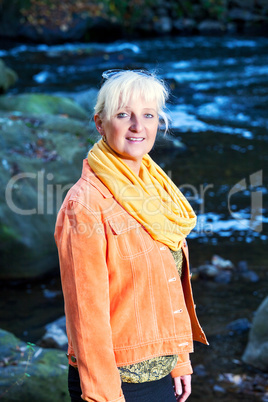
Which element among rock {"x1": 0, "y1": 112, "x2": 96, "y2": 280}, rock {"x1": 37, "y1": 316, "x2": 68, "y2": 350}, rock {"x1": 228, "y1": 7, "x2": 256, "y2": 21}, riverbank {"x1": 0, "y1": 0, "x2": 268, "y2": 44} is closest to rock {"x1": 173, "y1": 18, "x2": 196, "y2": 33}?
riverbank {"x1": 0, "y1": 0, "x2": 268, "y2": 44}

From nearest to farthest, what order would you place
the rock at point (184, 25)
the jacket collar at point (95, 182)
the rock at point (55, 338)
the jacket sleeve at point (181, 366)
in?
1. the jacket collar at point (95, 182)
2. the jacket sleeve at point (181, 366)
3. the rock at point (55, 338)
4. the rock at point (184, 25)

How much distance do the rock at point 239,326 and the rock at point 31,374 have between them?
5.33ft

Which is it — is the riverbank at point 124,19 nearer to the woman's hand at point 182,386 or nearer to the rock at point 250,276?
the rock at point 250,276

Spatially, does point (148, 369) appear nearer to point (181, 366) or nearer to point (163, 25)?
point (181, 366)

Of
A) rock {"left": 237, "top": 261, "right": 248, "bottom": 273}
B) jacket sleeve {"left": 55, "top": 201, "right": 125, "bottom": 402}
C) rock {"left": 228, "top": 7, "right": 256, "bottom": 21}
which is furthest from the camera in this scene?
rock {"left": 228, "top": 7, "right": 256, "bottom": 21}

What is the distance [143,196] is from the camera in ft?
6.28

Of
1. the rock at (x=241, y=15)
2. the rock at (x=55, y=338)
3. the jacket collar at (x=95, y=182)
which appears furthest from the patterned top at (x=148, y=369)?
the rock at (x=241, y=15)

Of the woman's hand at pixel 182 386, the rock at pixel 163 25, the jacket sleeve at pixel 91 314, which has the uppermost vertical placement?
the rock at pixel 163 25

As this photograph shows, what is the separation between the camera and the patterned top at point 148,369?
182 centimetres

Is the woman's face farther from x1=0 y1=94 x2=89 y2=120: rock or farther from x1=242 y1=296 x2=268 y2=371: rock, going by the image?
x1=0 y1=94 x2=89 y2=120: rock

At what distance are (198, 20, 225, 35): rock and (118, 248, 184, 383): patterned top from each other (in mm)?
19183

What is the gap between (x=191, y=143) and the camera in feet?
30.4

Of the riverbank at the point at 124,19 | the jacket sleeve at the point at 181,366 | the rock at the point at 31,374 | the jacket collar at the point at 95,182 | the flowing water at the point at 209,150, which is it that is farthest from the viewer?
the riverbank at the point at 124,19

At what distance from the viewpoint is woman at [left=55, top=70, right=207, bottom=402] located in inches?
67.4
